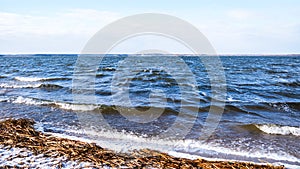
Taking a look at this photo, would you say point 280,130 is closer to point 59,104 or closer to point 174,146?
point 174,146

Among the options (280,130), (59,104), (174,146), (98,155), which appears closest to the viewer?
(98,155)

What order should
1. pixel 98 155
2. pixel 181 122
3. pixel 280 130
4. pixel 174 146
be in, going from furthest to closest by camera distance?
pixel 181 122 → pixel 280 130 → pixel 174 146 → pixel 98 155

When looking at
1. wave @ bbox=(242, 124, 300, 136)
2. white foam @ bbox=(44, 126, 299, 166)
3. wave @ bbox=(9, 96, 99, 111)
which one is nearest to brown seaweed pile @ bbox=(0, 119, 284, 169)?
white foam @ bbox=(44, 126, 299, 166)

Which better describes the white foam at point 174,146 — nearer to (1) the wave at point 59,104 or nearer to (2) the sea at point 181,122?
(2) the sea at point 181,122

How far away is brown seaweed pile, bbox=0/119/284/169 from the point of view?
462cm

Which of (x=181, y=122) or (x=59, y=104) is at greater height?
(x=59, y=104)

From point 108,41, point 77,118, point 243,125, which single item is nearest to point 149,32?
point 108,41

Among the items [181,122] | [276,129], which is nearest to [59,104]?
[181,122]

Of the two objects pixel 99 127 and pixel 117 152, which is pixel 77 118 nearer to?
pixel 99 127

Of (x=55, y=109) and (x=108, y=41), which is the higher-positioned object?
(x=108, y=41)

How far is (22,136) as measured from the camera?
588 cm

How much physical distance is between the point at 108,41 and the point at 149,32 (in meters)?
2.01

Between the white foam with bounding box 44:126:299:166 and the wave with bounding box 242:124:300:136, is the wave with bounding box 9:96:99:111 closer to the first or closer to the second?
the white foam with bounding box 44:126:299:166

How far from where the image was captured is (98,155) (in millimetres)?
4910
